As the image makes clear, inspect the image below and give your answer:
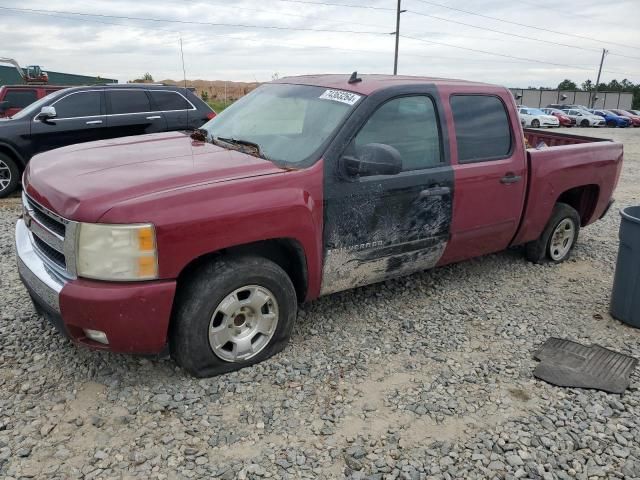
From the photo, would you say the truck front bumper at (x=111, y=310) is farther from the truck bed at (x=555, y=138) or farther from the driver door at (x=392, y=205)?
the truck bed at (x=555, y=138)

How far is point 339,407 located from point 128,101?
717 cm

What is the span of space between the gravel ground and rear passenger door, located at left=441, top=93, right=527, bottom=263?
68cm

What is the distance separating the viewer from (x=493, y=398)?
316 centimetres

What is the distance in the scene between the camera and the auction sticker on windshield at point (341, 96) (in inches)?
143

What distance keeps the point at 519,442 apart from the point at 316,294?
1522mm

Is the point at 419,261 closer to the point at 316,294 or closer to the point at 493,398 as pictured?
the point at 316,294

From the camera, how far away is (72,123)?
8.09m

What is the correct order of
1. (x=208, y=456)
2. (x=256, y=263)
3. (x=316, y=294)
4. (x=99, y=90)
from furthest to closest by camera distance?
(x=99, y=90)
(x=316, y=294)
(x=256, y=263)
(x=208, y=456)

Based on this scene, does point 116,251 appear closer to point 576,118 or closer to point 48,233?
point 48,233

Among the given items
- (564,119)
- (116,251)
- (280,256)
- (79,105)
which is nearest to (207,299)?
(116,251)

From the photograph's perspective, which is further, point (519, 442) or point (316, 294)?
point (316, 294)

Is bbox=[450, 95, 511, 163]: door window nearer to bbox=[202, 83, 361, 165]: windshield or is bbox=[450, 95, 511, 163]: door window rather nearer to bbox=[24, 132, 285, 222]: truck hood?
bbox=[202, 83, 361, 165]: windshield

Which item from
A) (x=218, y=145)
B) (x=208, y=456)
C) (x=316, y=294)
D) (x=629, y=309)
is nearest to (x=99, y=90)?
(x=218, y=145)

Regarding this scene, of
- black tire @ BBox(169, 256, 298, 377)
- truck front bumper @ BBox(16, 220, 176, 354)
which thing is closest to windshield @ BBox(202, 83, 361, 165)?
black tire @ BBox(169, 256, 298, 377)
